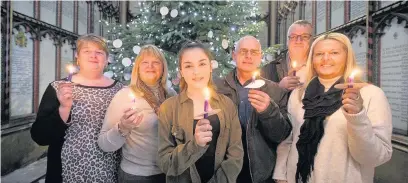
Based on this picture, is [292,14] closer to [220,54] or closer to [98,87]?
[220,54]

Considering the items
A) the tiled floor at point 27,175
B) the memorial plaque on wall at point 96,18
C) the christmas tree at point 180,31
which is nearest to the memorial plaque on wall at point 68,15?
the memorial plaque on wall at point 96,18

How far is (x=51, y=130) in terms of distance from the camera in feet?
Result: 6.93

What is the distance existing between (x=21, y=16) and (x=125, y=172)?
15.6 feet

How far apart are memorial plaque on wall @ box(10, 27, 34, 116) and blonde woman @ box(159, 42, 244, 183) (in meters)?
4.83

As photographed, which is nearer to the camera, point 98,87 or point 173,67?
point 98,87

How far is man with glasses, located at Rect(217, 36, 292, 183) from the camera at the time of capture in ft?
5.88

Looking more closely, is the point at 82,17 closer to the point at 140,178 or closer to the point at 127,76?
the point at 127,76

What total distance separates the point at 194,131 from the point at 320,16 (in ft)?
22.2

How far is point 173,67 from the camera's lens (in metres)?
5.20

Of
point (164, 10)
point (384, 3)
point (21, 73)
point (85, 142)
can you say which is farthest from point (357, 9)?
point (21, 73)

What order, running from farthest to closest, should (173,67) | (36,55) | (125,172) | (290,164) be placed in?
(36,55) → (173,67) → (125,172) → (290,164)

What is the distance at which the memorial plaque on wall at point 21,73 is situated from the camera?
18.5 ft

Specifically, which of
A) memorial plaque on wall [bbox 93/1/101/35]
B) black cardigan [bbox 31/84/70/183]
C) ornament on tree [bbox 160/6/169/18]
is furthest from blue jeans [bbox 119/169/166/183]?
memorial plaque on wall [bbox 93/1/101/35]

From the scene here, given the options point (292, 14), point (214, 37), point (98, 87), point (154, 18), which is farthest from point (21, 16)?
point (292, 14)
